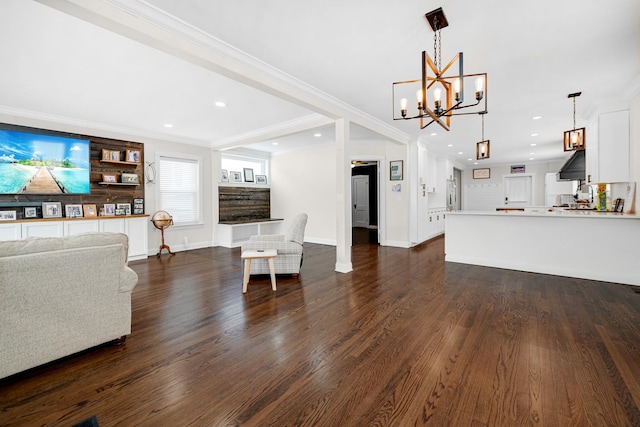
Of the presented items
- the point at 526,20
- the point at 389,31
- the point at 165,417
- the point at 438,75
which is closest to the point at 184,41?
the point at 389,31

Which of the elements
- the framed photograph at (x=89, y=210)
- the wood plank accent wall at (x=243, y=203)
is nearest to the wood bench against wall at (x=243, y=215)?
the wood plank accent wall at (x=243, y=203)

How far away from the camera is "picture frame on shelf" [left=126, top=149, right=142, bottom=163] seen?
5.53 metres

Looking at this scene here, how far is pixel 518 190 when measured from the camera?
11.3 metres

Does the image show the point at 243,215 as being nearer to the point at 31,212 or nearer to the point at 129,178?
the point at 129,178

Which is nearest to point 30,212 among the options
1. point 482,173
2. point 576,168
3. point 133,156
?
point 133,156

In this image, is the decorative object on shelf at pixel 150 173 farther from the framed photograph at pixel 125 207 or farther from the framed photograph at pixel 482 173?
the framed photograph at pixel 482 173

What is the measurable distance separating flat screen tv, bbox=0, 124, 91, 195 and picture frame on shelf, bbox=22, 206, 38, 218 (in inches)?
9.6

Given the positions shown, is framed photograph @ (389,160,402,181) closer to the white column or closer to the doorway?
the white column

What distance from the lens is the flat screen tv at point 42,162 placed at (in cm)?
432

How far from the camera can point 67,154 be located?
15.9 feet

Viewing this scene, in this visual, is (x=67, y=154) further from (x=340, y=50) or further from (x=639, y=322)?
(x=639, y=322)

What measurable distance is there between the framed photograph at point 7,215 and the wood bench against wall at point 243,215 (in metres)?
3.49

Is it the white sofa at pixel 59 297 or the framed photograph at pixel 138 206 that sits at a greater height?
the framed photograph at pixel 138 206

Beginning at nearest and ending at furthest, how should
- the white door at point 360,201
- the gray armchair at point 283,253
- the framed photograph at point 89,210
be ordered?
the gray armchair at point 283,253, the framed photograph at point 89,210, the white door at point 360,201
